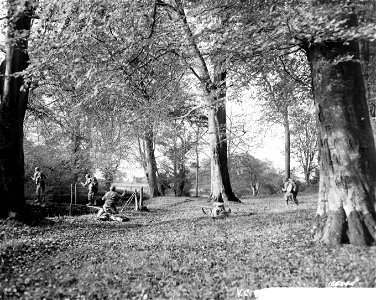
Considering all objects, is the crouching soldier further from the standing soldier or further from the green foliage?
the green foliage

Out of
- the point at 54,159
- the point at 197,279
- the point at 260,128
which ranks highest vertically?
the point at 260,128

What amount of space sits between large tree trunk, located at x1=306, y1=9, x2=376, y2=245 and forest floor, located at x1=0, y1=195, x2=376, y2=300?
43 centimetres

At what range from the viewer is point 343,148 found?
6.58 meters

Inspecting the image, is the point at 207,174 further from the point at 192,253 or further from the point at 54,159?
the point at 192,253

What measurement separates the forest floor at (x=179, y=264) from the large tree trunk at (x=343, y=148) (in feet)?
1.42

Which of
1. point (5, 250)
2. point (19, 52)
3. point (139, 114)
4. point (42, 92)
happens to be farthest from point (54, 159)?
point (5, 250)

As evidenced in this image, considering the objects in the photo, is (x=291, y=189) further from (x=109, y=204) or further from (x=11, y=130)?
(x=11, y=130)

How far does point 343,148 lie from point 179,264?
12.8 ft

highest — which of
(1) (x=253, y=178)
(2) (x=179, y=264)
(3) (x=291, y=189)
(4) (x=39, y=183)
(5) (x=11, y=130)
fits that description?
(5) (x=11, y=130)

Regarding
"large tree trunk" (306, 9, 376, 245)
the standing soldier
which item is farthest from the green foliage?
"large tree trunk" (306, 9, 376, 245)

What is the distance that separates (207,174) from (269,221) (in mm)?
42991

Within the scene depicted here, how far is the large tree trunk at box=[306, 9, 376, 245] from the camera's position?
20.9 feet

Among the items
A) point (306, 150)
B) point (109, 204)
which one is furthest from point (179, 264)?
point (306, 150)

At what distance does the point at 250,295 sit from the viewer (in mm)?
4457
